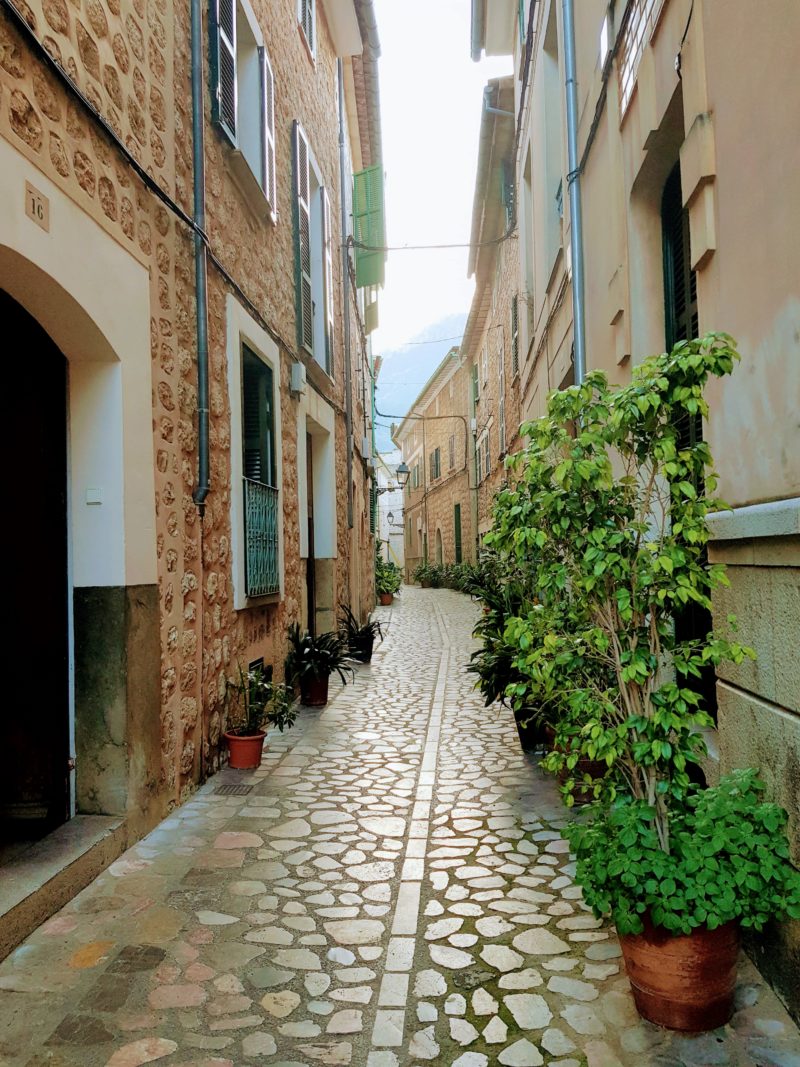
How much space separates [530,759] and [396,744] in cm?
106

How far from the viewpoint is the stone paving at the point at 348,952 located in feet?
7.67

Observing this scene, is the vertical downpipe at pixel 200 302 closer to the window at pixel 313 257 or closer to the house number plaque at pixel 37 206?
the house number plaque at pixel 37 206

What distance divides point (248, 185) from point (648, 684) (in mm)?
5034

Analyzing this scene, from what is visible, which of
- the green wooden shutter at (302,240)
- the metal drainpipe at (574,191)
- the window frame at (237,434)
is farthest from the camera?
the green wooden shutter at (302,240)

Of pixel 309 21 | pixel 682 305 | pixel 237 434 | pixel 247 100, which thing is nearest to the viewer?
pixel 682 305

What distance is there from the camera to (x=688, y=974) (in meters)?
2.32

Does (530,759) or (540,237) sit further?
(540,237)

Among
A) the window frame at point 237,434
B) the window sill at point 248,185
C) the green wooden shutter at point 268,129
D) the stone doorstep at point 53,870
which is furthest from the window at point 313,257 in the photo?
the stone doorstep at point 53,870

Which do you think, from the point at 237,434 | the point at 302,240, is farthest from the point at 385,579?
the point at 237,434

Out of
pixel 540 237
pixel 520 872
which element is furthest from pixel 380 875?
pixel 540 237

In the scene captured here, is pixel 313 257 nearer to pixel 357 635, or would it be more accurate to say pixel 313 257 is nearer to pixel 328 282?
pixel 328 282

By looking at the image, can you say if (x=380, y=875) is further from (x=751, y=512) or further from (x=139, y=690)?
(x=751, y=512)

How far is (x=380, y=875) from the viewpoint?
11.9 ft

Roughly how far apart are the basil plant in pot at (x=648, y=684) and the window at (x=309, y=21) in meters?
8.18
